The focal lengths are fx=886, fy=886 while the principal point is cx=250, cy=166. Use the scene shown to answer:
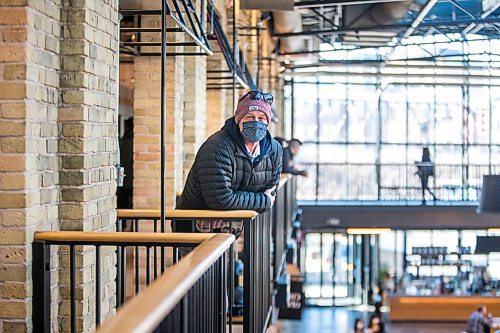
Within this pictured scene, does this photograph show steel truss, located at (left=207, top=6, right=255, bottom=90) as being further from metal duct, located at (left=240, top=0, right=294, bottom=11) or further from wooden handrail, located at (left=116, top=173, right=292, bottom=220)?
wooden handrail, located at (left=116, top=173, right=292, bottom=220)

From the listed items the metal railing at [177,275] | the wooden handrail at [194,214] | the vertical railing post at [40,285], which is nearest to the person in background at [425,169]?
the metal railing at [177,275]

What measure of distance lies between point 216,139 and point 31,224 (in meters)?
1.39

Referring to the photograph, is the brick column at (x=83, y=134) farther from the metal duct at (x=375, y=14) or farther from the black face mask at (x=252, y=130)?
the metal duct at (x=375, y=14)

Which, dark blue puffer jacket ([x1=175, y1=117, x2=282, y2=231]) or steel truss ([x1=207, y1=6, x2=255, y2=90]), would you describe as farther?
steel truss ([x1=207, y1=6, x2=255, y2=90])

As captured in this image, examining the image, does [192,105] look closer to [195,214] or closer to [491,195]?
[195,214]

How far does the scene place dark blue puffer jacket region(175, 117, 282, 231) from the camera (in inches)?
182

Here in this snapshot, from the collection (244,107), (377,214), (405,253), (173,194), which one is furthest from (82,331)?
(405,253)

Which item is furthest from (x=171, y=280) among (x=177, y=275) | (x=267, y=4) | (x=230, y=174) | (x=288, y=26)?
(x=288, y=26)

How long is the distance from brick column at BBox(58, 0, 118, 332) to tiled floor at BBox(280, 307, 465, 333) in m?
13.4

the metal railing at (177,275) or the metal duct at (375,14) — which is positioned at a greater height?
the metal duct at (375,14)

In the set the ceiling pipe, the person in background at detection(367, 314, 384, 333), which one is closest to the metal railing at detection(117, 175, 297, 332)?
the ceiling pipe

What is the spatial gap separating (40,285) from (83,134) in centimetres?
68

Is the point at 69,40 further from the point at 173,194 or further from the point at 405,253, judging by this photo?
the point at 405,253

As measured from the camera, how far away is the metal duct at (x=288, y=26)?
1343 centimetres
